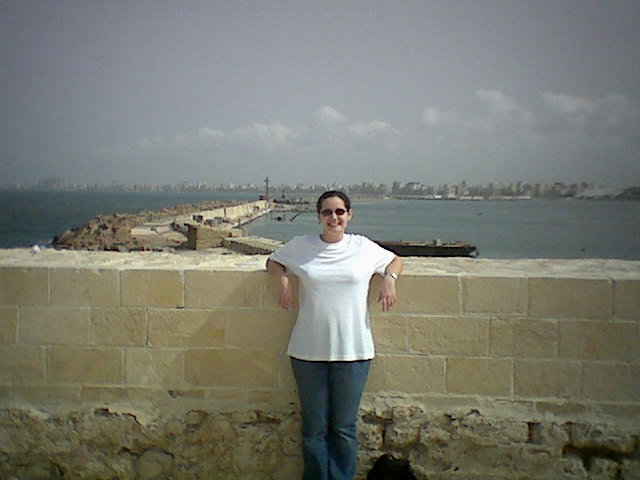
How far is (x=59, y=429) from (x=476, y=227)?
6295 cm

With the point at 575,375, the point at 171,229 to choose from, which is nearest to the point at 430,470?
the point at 575,375

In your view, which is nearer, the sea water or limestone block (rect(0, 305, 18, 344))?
limestone block (rect(0, 305, 18, 344))

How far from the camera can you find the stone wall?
2.54 metres

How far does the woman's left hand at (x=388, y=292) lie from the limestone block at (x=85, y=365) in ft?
3.98

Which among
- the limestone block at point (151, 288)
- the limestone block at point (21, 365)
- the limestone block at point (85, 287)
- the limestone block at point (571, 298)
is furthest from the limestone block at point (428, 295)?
the limestone block at point (21, 365)

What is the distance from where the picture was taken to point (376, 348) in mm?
2596

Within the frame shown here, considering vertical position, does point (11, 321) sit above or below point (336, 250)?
below

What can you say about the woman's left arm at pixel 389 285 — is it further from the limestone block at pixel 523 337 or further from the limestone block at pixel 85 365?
the limestone block at pixel 85 365

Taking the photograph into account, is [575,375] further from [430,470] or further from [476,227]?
[476,227]

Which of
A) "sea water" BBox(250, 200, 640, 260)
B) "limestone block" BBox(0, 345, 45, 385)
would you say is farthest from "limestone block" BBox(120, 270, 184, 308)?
"sea water" BBox(250, 200, 640, 260)

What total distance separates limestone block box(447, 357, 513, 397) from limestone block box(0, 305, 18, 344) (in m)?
1.95

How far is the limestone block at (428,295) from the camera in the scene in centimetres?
255

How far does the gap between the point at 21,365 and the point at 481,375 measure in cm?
207

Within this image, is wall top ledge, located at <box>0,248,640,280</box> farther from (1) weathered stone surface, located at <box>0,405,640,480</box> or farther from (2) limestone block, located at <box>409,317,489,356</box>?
(1) weathered stone surface, located at <box>0,405,640,480</box>
